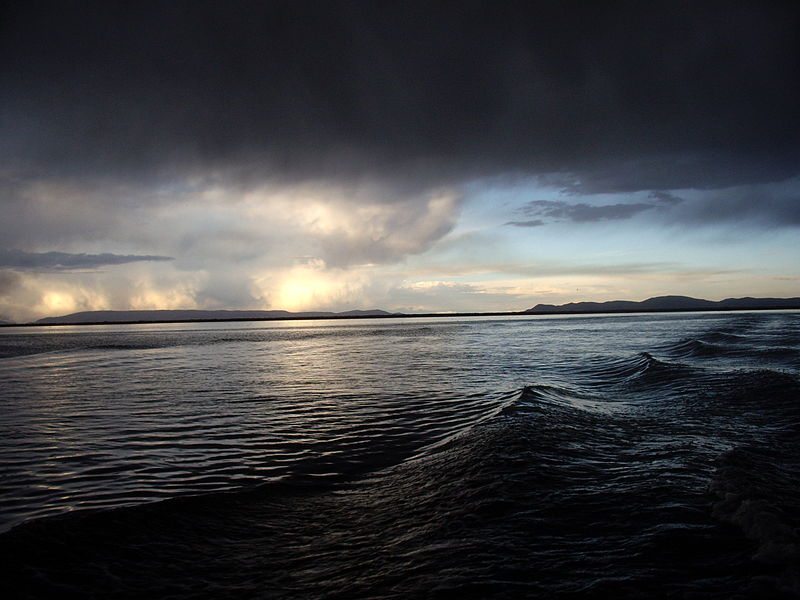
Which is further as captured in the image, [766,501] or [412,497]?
[412,497]

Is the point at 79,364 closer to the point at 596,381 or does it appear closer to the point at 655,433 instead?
the point at 596,381

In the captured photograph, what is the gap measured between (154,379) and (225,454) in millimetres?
16968

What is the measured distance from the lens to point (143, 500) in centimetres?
789

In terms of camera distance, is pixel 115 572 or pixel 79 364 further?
pixel 79 364

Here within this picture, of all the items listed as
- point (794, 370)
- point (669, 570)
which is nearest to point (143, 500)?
point (669, 570)

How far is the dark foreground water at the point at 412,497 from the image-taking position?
5.34 meters

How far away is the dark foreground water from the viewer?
17.5 ft

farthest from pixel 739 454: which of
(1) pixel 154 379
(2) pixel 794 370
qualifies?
(1) pixel 154 379

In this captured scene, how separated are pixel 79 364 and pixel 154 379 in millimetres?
13510

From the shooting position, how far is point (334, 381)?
24.0 m

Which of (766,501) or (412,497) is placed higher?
(766,501)

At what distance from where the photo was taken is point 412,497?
8008 mm

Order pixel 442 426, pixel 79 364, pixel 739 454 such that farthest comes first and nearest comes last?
pixel 79 364, pixel 442 426, pixel 739 454

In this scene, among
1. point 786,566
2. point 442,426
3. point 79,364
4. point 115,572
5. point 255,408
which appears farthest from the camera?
point 79,364
